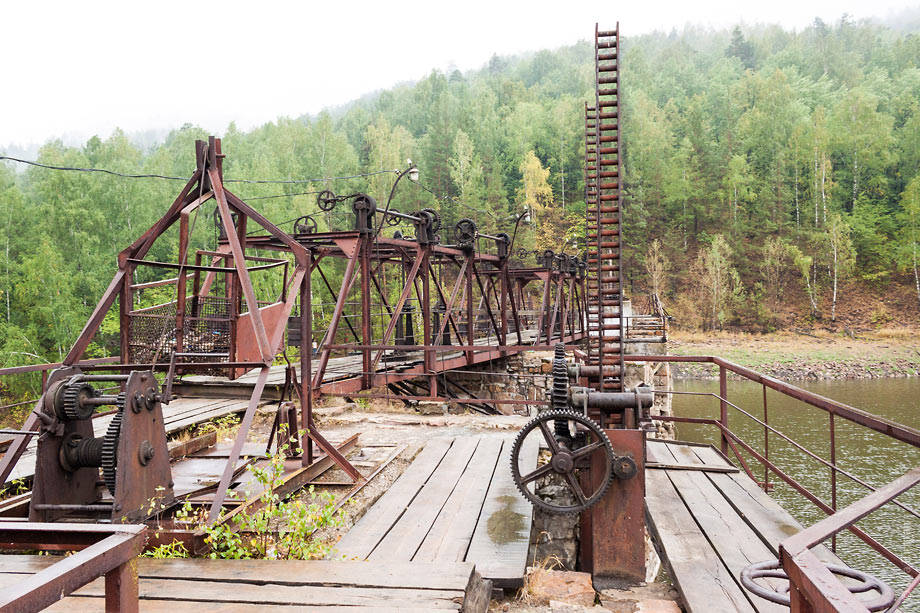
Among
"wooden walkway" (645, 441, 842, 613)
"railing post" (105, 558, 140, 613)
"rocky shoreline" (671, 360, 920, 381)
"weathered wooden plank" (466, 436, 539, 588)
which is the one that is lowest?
"rocky shoreline" (671, 360, 920, 381)

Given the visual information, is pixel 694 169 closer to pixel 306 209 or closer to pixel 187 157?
pixel 306 209

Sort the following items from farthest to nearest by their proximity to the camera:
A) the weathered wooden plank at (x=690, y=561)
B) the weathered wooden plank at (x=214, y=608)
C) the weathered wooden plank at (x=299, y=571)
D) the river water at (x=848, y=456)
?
the river water at (x=848, y=456), the weathered wooden plank at (x=690, y=561), the weathered wooden plank at (x=299, y=571), the weathered wooden plank at (x=214, y=608)

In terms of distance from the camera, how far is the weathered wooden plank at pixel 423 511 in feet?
12.1

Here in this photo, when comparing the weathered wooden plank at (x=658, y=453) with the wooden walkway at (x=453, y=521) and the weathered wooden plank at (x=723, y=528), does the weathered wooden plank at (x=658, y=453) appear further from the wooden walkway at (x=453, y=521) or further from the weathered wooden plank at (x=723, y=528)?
the wooden walkway at (x=453, y=521)

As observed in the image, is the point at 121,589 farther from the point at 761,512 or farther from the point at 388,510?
the point at 761,512

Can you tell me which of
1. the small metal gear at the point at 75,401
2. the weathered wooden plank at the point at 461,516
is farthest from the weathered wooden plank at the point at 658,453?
the small metal gear at the point at 75,401

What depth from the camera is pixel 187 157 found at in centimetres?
4653

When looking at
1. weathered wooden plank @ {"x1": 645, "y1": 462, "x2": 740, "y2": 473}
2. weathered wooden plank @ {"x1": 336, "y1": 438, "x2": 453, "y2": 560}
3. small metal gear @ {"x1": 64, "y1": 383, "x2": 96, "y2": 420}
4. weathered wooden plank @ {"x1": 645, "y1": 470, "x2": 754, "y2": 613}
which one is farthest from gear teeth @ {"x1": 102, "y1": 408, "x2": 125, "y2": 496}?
weathered wooden plank @ {"x1": 645, "y1": 462, "x2": 740, "y2": 473}

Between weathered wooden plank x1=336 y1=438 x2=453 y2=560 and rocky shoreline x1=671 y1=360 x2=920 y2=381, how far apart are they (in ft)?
103

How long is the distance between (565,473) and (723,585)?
3.41 feet

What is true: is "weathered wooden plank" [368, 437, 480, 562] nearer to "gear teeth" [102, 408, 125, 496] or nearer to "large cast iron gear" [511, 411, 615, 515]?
"large cast iron gear" [511, 411, 615, 515]

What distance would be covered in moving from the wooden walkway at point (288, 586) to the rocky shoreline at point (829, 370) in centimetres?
3382

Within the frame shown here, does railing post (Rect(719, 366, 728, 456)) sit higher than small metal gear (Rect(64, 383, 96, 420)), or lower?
lower

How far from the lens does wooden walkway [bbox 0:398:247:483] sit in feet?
23.0
